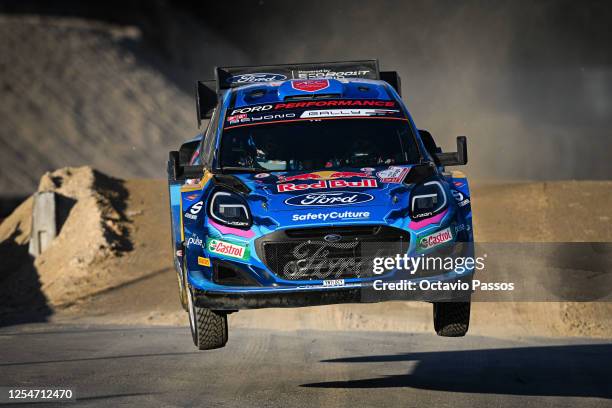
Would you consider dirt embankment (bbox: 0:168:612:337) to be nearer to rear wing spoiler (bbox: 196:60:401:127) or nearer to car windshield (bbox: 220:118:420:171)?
rear wing spoiler (bbox: 196:60:401:127)

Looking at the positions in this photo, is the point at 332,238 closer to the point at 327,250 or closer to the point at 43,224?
the point at 327,250

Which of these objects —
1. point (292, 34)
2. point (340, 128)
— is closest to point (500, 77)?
point (292, 34)

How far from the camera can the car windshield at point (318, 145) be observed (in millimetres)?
8984

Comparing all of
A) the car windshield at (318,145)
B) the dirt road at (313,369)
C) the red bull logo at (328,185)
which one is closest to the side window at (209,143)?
the car windshield at (318,145)

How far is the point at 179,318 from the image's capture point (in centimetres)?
1809

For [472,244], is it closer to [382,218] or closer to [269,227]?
[382,218]

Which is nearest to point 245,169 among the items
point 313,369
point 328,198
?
point 328,198

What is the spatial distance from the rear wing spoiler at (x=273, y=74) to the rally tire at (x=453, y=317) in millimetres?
3407

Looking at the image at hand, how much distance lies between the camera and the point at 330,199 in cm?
792

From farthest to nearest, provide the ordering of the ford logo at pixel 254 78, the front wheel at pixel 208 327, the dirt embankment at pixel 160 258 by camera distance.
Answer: the dirt embankment at pixel 160 258
the ford logo at pixel 254 78
the front wheel at pixel 208 327

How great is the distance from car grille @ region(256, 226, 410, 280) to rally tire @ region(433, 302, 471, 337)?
88cm

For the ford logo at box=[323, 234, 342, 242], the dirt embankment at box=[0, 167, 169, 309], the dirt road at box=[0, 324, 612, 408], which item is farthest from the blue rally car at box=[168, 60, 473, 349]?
the dirt embankment at box=[0, 167, 169, 309]

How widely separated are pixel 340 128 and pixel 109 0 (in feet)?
145

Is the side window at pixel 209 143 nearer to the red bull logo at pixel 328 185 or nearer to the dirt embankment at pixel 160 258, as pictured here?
the red bull logo at pixel 328 185
